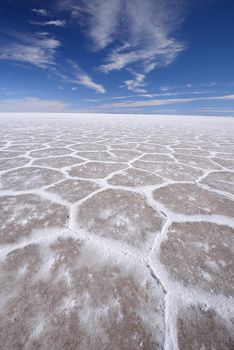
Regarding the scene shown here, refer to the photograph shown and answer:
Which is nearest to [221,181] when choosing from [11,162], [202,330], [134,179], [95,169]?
[134,179]

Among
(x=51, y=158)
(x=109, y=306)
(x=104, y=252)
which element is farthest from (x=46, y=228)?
(x=51, y=158)

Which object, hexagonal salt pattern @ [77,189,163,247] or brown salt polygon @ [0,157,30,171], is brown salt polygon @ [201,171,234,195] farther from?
brown salt polygon @ [0,157,30,171]

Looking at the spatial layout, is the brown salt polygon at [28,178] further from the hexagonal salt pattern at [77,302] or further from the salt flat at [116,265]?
the hexagonal salt pattern at [77,302]

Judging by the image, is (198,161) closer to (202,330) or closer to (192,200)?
(192,200)

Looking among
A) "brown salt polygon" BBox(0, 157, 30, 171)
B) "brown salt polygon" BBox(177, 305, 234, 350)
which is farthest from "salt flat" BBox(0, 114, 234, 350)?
"brown salt polygon" BBox(0, 157, 30, 171)

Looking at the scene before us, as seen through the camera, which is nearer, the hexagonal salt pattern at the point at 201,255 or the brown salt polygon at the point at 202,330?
the brown salt polygon at the point at 202,330

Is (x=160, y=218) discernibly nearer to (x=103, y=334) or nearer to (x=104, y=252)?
(x=104, y=252)

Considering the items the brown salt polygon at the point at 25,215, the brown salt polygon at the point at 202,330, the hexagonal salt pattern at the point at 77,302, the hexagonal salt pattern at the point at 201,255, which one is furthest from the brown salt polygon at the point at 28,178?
the brown salt polygon at the point at 202,330

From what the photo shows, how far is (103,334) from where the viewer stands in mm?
787

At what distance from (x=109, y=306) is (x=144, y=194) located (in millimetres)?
1291

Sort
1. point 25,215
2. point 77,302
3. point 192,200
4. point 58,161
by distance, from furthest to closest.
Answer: point 58,161 < point 192,200 < point 25,215 < point 77,302

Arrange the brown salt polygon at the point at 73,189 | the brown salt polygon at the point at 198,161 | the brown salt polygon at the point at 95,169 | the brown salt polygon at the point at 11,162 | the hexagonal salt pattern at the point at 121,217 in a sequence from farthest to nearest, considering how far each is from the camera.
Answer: the brown salt polygon at the point at 198,161, the brown salt polygon at the point at 11,162, the brown salt polygon at the point at 95,169, the brown salt polygon at the point at 73,189, the hexagonal salt pattern at the point at 121,217

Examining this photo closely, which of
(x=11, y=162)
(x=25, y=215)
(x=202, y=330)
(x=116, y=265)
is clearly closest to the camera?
(x=202, y=330)

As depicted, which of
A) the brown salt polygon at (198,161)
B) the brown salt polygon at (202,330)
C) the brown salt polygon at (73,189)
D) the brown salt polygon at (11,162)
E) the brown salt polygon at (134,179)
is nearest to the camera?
the brown salt polygon at (202,330)
